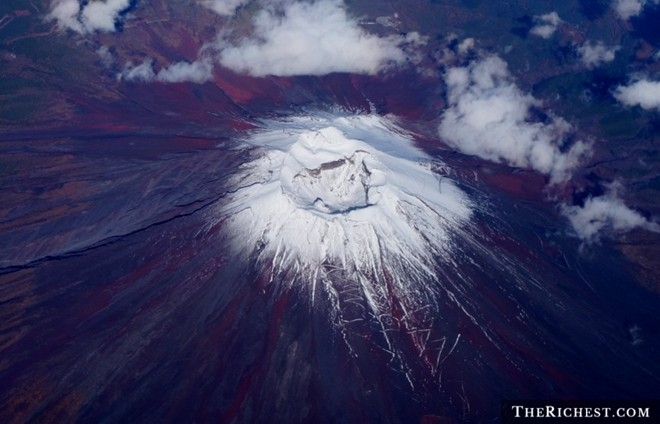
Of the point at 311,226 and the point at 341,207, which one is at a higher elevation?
the point at 341,207

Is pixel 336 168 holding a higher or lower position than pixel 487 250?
higher

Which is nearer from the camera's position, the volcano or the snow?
the volcano

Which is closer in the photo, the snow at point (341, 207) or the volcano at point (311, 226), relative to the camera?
the volcano at point (311, 226)

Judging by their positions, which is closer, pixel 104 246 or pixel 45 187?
pixel 104 246

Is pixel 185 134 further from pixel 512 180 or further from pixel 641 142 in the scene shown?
pixel 641 142

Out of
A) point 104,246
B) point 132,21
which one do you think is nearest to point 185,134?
point 104,246

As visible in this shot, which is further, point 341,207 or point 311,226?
point 341,207

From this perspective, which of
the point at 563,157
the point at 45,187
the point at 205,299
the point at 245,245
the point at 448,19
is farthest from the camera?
the point at 448,19

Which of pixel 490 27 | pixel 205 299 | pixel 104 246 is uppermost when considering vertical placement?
pixel 490 27
